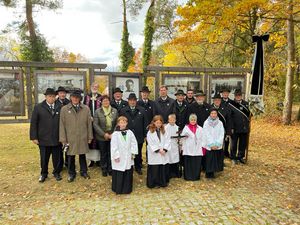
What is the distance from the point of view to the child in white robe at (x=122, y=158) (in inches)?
203

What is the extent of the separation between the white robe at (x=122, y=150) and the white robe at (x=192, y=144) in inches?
51.9

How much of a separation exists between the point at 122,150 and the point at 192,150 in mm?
1747

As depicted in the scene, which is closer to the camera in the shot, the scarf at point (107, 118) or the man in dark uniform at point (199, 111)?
the scarf at point (107, 118)

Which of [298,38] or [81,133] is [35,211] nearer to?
[81,133]

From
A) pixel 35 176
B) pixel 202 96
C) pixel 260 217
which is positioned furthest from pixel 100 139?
pixel 260 217

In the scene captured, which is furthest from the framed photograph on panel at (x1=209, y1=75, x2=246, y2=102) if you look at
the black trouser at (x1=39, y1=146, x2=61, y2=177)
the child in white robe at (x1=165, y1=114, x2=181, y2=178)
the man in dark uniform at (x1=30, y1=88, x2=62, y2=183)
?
the black trouser at (x1=39, y1=146, x2=61, y2=177)

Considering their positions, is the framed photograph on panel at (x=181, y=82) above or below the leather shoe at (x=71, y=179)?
above

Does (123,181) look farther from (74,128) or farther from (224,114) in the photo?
(224,114)

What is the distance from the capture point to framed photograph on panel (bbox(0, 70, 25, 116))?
6.94 m

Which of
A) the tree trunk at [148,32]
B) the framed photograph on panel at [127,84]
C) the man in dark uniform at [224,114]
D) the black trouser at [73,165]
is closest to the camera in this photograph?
the black trouser at [73,165]

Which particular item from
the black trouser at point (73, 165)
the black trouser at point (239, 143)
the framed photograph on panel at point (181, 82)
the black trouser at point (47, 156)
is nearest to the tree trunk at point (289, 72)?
the framed photograph on panel at point (181, 82)

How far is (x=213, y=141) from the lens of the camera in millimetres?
6074

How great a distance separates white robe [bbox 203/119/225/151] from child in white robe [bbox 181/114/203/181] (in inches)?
7.0

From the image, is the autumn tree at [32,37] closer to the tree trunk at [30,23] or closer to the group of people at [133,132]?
the tree trunk at [30,23]
